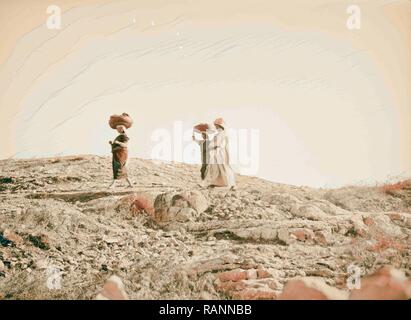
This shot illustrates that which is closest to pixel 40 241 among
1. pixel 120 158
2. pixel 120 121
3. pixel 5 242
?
pixel 5 242

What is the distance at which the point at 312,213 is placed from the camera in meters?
6.55

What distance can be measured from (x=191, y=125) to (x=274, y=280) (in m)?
2.29

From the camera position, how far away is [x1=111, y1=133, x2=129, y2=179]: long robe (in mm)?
6789

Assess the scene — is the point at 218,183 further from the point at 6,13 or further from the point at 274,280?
the point at 6,13

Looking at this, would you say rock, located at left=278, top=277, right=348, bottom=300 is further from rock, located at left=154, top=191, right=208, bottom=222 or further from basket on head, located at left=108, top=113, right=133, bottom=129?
basket on head, located at left=108, top=113, right=133, bottom=129

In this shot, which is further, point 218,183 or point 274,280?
point 218,183

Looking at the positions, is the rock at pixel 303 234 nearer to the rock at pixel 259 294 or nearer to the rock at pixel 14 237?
the rock at pixel 259 294

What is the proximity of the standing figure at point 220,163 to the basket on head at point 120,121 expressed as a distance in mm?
1153

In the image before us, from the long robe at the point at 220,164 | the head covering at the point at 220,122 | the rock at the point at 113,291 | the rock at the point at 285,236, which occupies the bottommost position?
the rock at the point at 113,291

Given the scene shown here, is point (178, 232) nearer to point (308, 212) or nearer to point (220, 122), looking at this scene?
point (220, 122)

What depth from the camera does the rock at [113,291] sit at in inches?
240

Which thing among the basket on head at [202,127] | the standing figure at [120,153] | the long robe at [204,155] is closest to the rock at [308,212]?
the long robe at [204,155]
